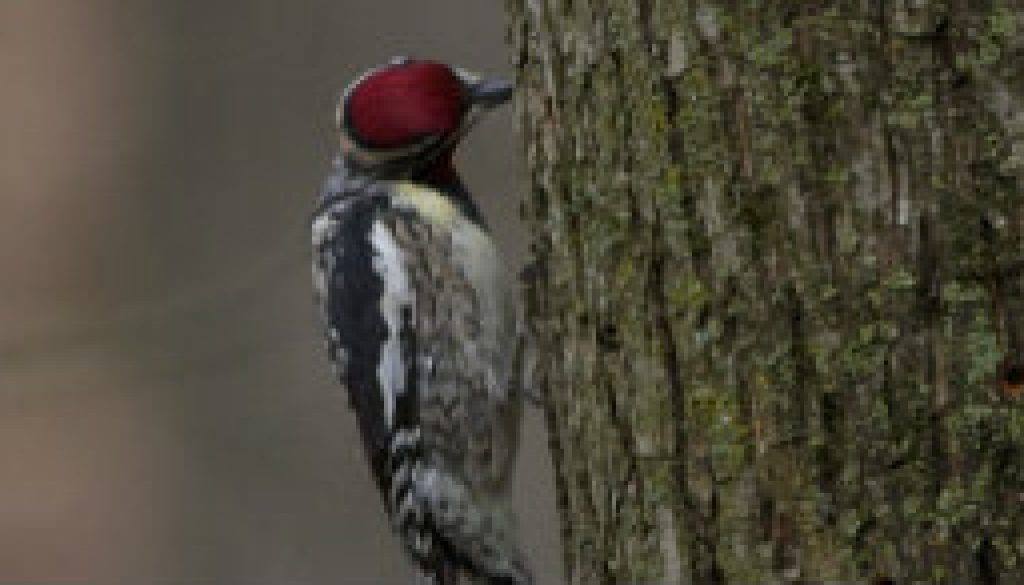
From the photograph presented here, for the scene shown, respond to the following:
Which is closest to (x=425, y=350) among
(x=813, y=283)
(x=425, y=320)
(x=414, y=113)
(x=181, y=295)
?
(x=425, y=320)

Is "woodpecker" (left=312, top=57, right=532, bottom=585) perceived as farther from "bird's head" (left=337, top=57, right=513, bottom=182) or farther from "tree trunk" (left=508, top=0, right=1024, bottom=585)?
"tree trunk" (left=508, top=0, right=1024, bottom=585)

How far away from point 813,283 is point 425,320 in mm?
1584

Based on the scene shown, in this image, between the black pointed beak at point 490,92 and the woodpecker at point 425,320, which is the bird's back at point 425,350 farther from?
the black pointed beak at point 490,92

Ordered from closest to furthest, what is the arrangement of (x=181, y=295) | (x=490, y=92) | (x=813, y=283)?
(x=813, y=283) → (x=490, y=92) → (x=181, y=295)

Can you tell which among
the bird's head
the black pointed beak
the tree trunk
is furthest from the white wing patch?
the tree trunk

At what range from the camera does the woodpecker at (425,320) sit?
14.5 ft

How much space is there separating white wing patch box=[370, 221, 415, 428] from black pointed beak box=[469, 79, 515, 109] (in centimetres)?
28

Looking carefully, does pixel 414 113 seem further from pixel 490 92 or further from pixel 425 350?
pixel 425 350

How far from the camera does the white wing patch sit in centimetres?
443

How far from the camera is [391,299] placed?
444 cm

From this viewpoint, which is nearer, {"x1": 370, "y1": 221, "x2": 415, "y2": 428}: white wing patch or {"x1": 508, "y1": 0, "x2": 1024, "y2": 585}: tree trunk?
{"x1": 508, "y1": 0, "x2": 1024, "y2": 585}: tree trunk

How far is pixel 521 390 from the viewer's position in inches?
172

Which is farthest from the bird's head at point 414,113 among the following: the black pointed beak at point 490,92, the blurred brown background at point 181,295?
the blurred brown background at point 181,295

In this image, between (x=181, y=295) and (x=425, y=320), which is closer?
(x=425, y=320)
